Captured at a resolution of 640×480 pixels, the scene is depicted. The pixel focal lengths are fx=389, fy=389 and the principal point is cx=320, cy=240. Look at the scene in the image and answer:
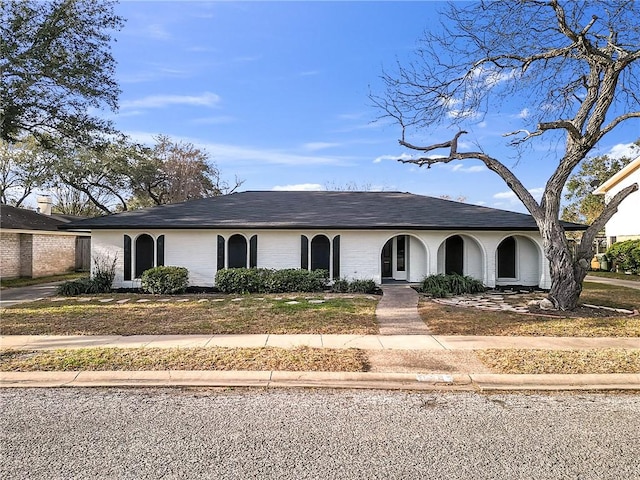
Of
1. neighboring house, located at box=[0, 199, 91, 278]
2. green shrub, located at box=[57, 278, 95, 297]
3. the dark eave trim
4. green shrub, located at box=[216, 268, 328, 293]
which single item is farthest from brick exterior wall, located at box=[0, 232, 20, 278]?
green shrub, located at box=[216, 268, 328, 293]

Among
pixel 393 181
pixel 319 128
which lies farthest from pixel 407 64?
pixel 393 181

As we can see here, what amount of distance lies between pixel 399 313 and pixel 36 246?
17604mm

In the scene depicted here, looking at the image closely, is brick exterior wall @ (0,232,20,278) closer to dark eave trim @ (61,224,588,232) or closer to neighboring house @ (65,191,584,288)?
neighboring house @ (65,191,584,288)

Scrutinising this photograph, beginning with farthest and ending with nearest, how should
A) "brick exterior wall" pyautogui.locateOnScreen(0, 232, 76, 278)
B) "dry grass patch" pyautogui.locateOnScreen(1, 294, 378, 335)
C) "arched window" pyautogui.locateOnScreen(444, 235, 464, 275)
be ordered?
1. "brick exterior wall" pyautogui.locateOnScreen(0, 232, 76, 278)
2. "arched window" pyautogui.locateOnScreen(444, 235, 464, 275)
3. "dry grass patch" pyautogui.locateOnScreen(1, 294, 378, 335)

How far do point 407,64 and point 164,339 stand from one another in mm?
8980

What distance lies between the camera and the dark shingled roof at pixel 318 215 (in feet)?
43.2

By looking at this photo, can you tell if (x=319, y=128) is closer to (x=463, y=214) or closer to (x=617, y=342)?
(x=463, y=214)

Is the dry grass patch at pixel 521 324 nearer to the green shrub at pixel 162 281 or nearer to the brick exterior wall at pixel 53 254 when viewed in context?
the green shrub at pixel 162 281

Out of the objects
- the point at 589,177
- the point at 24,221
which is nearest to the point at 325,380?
the point at 24,221

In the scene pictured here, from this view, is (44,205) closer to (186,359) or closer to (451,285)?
(186,359)

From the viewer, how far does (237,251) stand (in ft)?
45.3

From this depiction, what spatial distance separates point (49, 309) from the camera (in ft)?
31.3

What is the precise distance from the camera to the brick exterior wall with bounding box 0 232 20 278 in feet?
54.1

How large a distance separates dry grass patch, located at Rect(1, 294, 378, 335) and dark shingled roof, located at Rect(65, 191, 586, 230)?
3015 millimetres
